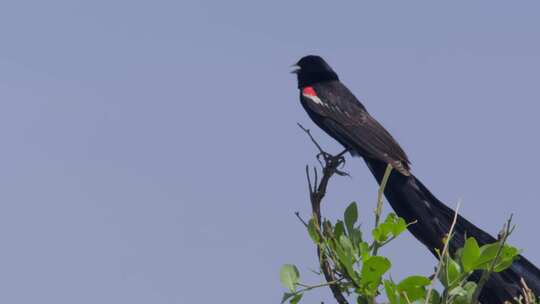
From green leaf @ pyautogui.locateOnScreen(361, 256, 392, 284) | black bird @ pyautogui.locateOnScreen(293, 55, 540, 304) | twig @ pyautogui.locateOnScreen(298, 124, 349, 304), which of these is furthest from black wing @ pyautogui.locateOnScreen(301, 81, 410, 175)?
green leaf @ pyautogui.locateOnScreen(361, 256, 392, 284)

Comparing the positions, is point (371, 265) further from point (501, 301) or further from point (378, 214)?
point (501, 301)

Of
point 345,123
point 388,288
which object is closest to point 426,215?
point 388,288

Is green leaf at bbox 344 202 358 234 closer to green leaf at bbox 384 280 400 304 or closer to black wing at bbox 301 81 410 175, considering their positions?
green leaf at bbox 384 280 400 304

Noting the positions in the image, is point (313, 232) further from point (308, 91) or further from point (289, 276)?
point (308, 91)

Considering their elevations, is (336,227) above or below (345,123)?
below

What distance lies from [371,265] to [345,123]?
386 centimetres

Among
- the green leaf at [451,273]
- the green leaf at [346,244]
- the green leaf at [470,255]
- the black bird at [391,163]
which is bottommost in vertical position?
the green leaf at [451,273]

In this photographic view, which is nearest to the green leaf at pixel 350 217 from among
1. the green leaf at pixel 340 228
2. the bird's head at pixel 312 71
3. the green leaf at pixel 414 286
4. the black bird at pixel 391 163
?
the green leaf at pixel 340 228

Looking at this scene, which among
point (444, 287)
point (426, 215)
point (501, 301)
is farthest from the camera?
point (426, 215)

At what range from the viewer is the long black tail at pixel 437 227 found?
11.0 ft

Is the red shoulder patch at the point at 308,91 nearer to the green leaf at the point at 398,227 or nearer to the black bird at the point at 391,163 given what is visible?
the black bird at the point at 391,163

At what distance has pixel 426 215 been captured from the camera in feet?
14.4

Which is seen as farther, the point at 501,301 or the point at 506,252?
the point at 501,301

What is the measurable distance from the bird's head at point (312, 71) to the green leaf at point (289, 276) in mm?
4700
